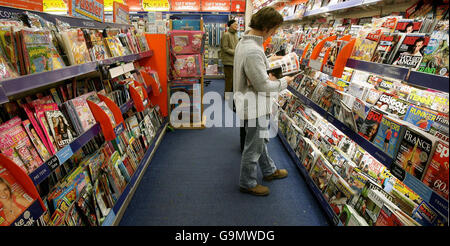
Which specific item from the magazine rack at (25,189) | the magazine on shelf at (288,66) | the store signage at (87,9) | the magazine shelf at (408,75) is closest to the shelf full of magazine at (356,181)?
the magazine shelf at (408,75)

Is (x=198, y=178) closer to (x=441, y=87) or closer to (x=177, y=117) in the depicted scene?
(x=177, y=117)

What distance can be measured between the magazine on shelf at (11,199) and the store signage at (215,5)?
9041mm

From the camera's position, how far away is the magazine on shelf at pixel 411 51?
1.21 m

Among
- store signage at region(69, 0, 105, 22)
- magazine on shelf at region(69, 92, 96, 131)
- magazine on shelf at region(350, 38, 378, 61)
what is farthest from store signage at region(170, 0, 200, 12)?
magazine on shelf at region(350, 38, 378, 61)

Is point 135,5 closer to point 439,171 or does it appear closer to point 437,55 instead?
point 437,55

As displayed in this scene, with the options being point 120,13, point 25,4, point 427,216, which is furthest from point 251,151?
point 120,13

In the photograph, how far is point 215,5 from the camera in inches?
349

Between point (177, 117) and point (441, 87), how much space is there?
11.9 feet

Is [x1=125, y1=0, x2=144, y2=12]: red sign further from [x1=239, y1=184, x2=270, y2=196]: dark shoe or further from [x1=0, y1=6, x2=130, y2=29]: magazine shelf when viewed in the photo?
[x1=239, y1=184, x2=270, y2=196]: dark shoe

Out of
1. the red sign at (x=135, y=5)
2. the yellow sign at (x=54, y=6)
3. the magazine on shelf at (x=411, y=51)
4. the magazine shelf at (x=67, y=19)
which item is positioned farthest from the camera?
the red sign at (x=135, y=5)

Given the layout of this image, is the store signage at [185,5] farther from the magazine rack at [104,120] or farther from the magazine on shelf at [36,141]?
the magazine on shelf at [36,141]

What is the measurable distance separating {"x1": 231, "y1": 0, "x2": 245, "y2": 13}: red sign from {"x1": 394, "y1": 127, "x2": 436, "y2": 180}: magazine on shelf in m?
8.93
